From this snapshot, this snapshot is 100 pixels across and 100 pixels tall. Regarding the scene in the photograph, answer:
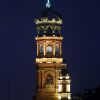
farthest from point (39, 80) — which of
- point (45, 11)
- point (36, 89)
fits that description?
point (45, 11)

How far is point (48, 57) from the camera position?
341 ft

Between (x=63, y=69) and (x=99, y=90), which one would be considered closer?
(x=63, y=69)

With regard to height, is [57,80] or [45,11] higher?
[45,11]

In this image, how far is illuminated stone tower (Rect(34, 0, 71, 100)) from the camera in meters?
104

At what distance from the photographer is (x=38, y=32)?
104m

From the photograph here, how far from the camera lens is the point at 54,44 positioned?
104m

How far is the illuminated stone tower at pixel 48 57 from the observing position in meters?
104

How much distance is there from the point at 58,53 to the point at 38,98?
18.6ft

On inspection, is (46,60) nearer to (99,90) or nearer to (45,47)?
(45,47)

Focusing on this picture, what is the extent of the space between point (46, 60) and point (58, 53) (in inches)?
71.6

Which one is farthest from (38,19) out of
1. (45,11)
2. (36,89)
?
(36,89)

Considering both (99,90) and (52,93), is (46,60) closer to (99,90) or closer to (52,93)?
(52,93)

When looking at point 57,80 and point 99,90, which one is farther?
point 99,90

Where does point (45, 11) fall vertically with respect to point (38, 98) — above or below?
above
